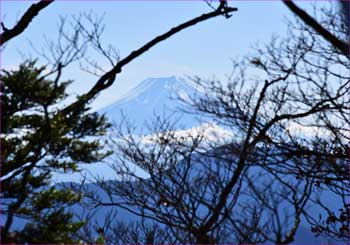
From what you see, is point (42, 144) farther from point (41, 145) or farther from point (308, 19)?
point (308, 19)

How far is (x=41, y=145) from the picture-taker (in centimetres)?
429

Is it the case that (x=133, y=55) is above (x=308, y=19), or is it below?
above

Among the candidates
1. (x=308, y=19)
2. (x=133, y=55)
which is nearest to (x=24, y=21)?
(x=133, y=55)

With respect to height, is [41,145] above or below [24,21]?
below

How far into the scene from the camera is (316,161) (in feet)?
18.4

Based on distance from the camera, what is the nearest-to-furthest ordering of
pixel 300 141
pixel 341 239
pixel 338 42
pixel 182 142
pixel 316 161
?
pixel 338 42 < pixel 316 161 < pixel 300 141 < pixel 341 239 < pixel 182 142

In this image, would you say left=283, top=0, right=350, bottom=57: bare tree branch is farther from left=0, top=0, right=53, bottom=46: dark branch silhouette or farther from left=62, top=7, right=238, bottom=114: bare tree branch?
left=0, top=0, right=53, bottom=46: dark branch silhouette

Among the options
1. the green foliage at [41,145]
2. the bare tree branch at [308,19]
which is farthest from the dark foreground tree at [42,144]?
the bare tree branch at [308,19]

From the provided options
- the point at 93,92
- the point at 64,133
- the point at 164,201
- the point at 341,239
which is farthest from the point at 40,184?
the point at 341,239

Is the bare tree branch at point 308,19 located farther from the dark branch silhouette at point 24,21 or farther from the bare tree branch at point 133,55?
the dark branch silhouette at point 24,21

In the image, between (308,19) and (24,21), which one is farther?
(24,21)

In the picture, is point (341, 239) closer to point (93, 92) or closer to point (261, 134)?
point (261, 134)

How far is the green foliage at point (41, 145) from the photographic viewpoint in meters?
4.31

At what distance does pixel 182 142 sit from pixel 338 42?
17.2 feet
